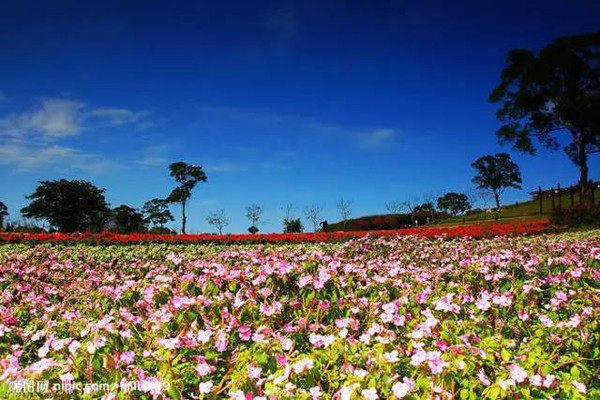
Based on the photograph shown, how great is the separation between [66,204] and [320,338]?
63567mm

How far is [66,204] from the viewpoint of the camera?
5872cm

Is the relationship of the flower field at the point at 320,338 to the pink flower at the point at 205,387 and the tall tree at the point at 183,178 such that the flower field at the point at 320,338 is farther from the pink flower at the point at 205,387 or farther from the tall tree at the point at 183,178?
the tall tree at the point at 183,178

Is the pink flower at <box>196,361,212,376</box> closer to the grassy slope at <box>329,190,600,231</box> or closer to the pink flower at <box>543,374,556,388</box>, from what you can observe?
the pink flower at <box>543,374,556,388</box>

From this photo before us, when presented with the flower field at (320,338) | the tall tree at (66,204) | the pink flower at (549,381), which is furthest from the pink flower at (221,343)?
the tall tree at (66,204)

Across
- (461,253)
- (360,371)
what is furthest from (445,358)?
(461,253)

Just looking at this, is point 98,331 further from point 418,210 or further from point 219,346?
point 418,210

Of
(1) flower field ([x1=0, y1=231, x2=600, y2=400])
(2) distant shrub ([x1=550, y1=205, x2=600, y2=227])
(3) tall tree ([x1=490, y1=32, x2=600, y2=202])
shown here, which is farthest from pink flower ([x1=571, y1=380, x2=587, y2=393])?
(3) tall tree ([x1=490, y1=32, x2=600, y2=202])

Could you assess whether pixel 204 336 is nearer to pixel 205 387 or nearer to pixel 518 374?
pixel 205 387

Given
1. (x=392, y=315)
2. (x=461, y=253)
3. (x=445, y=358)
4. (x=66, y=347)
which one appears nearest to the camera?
(x=445, y=358)

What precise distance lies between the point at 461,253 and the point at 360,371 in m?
6.00

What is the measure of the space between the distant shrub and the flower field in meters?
19.2

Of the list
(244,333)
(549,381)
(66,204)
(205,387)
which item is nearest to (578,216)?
(549,381)

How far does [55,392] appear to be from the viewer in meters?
2.54

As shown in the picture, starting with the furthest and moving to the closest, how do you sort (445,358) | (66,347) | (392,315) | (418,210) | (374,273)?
(418,210) < (374,273) < (392,315) < (66,347) < (445,358)
